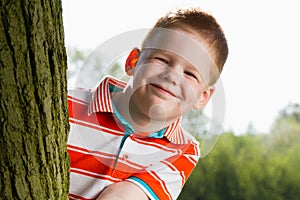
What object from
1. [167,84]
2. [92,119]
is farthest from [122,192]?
[167,84]

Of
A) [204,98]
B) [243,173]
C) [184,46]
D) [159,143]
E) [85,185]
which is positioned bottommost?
[243,173]

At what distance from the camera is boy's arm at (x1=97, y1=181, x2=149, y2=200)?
117 centimetres

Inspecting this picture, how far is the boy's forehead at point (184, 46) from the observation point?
104 cm

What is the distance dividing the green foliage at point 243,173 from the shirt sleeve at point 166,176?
3809 millimetres

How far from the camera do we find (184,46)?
1036mm

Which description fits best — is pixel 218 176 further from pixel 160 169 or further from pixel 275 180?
pixel 160 169

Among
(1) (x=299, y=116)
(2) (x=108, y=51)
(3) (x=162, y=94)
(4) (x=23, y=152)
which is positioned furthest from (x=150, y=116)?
(1) (x=299, y=116)

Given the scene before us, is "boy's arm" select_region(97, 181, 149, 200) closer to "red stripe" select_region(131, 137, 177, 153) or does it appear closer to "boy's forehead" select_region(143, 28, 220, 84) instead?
"red stripe" select_region(131, 137, 177, 153)

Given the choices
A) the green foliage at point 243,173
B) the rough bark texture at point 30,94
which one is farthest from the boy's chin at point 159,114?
the green foliage at point 243,173

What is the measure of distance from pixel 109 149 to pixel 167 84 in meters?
0.24

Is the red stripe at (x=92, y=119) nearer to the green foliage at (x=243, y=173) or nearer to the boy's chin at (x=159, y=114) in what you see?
the boy's chin at (x=159, y=114)

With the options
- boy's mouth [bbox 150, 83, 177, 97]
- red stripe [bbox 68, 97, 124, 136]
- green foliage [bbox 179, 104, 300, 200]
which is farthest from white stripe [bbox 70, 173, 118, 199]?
green foliage [bbox 179, 104, 300, 200]

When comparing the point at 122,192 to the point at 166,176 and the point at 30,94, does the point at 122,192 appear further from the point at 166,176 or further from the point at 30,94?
the point at 30,94

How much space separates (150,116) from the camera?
1187 mm
